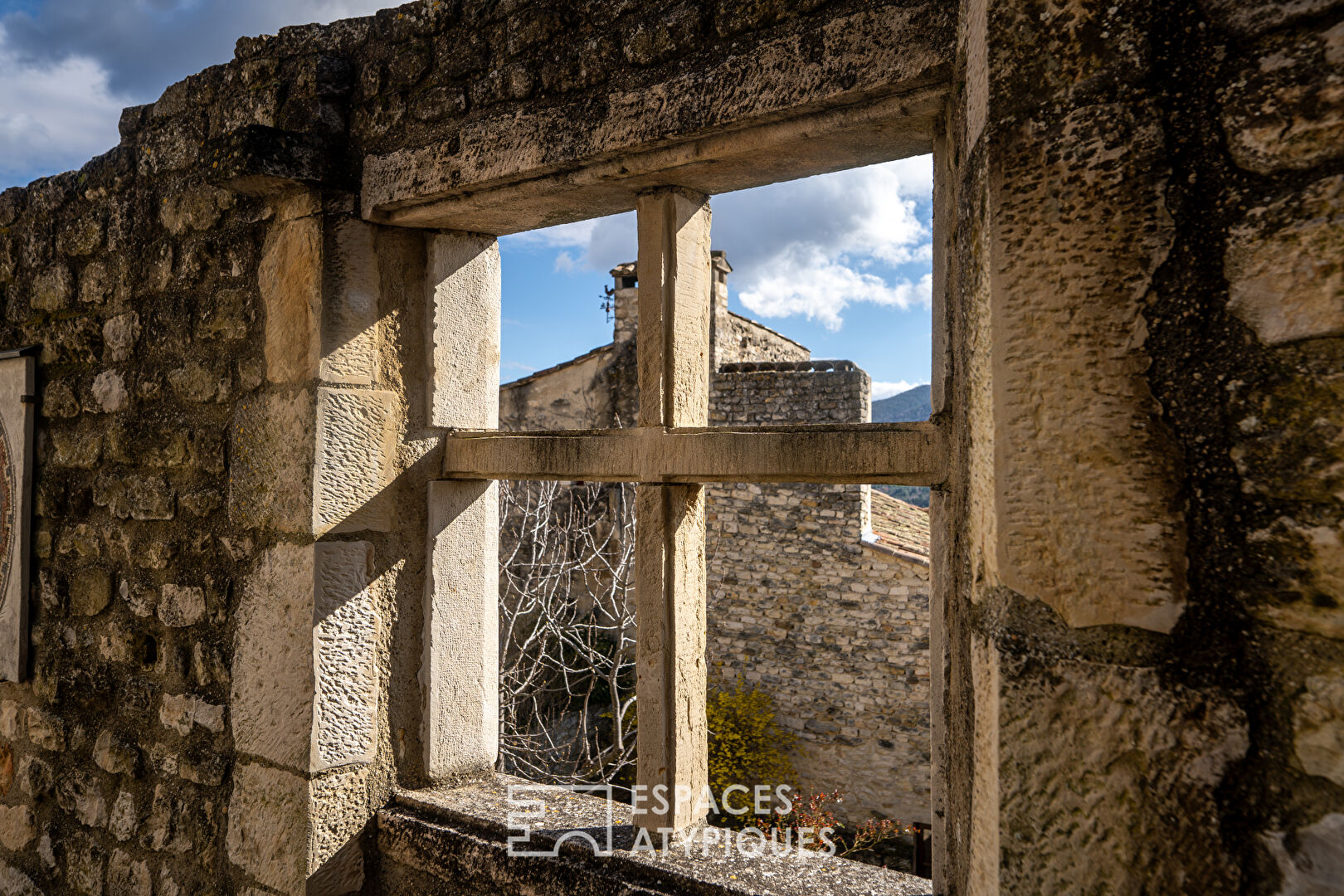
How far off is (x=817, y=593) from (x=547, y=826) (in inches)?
302

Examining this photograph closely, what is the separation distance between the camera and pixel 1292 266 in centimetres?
75

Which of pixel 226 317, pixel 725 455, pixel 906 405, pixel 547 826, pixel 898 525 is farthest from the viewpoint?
pixel 906 405

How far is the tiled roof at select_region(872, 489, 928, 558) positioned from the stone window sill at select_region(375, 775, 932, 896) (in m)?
7.56

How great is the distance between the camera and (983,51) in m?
0.94

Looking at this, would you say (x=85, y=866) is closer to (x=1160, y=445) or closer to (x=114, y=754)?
(x=114, y=754)

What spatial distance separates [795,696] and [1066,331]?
877 centimetres

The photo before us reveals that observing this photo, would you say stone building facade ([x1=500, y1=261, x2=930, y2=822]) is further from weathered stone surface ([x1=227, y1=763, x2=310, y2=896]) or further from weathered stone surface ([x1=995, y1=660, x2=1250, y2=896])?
weathered stone surface ([x1=995, y1=660, x2=1250, y2=896])

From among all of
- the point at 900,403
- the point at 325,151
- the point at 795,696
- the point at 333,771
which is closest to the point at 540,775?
the point at 795,696

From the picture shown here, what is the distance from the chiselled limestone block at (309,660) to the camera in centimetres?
176

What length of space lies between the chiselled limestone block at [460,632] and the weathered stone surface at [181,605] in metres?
0.54

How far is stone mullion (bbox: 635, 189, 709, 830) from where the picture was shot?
5.12 feet

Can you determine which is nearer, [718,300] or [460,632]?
[460,632]

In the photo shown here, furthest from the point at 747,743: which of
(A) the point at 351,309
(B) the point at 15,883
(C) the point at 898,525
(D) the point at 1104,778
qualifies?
(D) the point at 1104,778

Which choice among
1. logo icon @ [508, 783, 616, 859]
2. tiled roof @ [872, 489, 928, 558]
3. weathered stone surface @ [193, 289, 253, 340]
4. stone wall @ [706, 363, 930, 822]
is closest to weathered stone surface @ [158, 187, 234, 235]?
weathered stone surface @ [193, 289, 253, 340]
